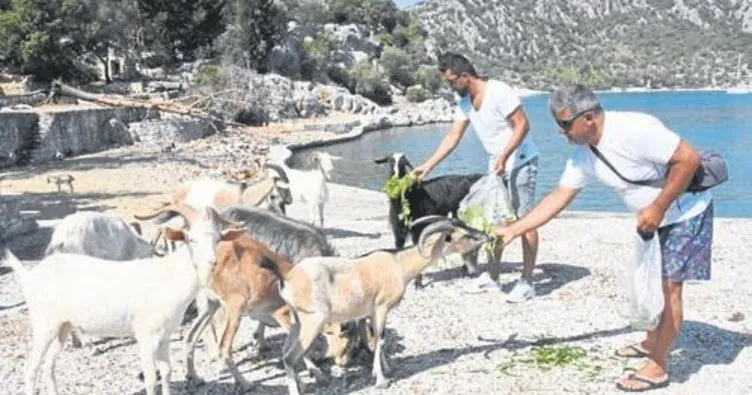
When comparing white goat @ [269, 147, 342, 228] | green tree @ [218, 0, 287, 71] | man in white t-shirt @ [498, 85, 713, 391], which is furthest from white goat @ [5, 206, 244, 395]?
green tree @ [218, 0, 287, 71]

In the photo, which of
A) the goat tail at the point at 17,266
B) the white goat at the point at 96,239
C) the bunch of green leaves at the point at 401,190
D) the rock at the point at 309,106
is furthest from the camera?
the rock at the point at 309,106

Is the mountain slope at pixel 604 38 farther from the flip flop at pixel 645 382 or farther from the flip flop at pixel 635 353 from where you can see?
the flip flop at pixel 645 382

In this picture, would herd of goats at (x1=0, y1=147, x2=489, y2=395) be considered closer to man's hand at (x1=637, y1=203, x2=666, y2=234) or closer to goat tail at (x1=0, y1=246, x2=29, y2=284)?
goat tail at (x1=0, y1=246, x2=29, y2=284)

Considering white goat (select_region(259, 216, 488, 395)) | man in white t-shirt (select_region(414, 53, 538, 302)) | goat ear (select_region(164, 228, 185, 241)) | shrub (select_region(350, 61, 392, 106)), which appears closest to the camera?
goat ear (select_region(164, 228, 185, 241))

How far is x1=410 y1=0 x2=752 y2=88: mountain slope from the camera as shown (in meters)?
150

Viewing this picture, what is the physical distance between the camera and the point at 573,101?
218 inches

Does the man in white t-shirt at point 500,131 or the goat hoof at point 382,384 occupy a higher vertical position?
the man in white t-shirt at point 500,131

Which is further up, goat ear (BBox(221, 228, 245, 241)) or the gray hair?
the gray hair

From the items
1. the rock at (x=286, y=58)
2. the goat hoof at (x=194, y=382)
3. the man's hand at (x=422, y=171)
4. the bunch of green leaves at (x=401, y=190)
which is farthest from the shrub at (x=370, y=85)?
the goat hoof at (x=194, y=382)

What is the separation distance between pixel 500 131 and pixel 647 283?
255 centimetres

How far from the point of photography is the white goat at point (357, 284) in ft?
19.5

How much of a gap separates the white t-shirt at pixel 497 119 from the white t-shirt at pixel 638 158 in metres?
2.02

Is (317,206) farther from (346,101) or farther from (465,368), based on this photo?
(346,101)

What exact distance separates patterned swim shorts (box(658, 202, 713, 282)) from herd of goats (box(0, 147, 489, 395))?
1.38m
